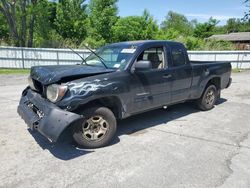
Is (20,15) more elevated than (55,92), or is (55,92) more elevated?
(20,15)

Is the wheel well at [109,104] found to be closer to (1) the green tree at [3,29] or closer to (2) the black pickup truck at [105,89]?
(2) the black pickup truck at [105,89]

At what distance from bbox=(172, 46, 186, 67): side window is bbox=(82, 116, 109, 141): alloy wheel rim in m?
2.31

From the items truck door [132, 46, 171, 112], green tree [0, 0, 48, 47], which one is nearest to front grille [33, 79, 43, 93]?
truck door [132, 46, 171, 112]

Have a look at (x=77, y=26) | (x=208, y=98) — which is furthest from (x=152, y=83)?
(x=77, y=26)

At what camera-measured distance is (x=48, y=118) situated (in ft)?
12.5

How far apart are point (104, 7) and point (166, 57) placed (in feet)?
83.6

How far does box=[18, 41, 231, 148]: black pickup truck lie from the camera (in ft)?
12.9

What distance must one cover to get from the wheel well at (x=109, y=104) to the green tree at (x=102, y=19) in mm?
24648

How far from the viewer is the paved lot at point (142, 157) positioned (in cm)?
336

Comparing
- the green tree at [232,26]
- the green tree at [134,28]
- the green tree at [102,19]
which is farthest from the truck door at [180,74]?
the green tree at [232,26]

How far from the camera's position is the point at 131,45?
5.21 meters

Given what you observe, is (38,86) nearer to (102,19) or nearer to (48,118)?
(48,118)

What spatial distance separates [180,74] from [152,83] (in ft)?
3.23

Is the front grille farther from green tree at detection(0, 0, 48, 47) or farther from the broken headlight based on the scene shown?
green tree at detection(0, 0, 48, 47)
